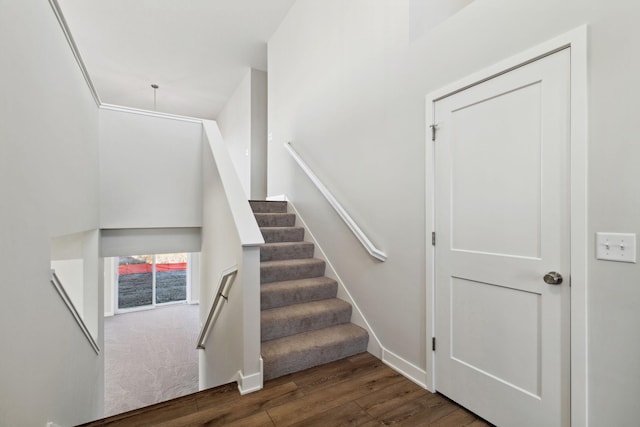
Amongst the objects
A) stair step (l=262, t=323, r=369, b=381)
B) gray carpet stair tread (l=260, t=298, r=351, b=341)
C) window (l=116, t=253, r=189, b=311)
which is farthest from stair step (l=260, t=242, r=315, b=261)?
window (l=116, t=253, r=189, b=311)

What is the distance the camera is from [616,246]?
1224 mm

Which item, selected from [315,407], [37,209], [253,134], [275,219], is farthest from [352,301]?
[253,134]

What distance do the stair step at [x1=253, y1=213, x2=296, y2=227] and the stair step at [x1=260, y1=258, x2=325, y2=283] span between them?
663 millimetres

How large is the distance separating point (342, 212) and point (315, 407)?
1573mm

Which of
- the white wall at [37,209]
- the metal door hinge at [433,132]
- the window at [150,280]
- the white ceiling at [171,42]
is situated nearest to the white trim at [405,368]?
the metal door hinge at [433,132]

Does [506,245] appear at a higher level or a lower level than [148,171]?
lower

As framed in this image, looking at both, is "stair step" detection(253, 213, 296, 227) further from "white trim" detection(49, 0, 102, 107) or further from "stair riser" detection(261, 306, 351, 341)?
"white trim" detection(49, 0, 102, 107)

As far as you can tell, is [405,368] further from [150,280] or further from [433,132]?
[150,280]

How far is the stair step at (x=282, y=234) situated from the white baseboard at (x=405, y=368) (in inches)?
65.1

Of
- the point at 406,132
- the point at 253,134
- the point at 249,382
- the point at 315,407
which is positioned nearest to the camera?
the point at 315,407

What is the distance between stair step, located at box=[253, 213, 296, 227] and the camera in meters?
3.63

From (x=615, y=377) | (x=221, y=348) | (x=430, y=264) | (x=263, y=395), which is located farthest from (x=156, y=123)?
(x=615, y=377)

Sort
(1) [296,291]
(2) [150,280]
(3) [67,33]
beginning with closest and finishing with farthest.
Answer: (3) [67,33] → (1) [296,291] → (2) [150,280]

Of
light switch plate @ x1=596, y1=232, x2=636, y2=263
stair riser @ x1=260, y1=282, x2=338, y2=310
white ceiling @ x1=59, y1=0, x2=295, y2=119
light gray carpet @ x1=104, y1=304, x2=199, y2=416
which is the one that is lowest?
light gray carpet @ x1=104, y1=304, x2=199, y2=416
